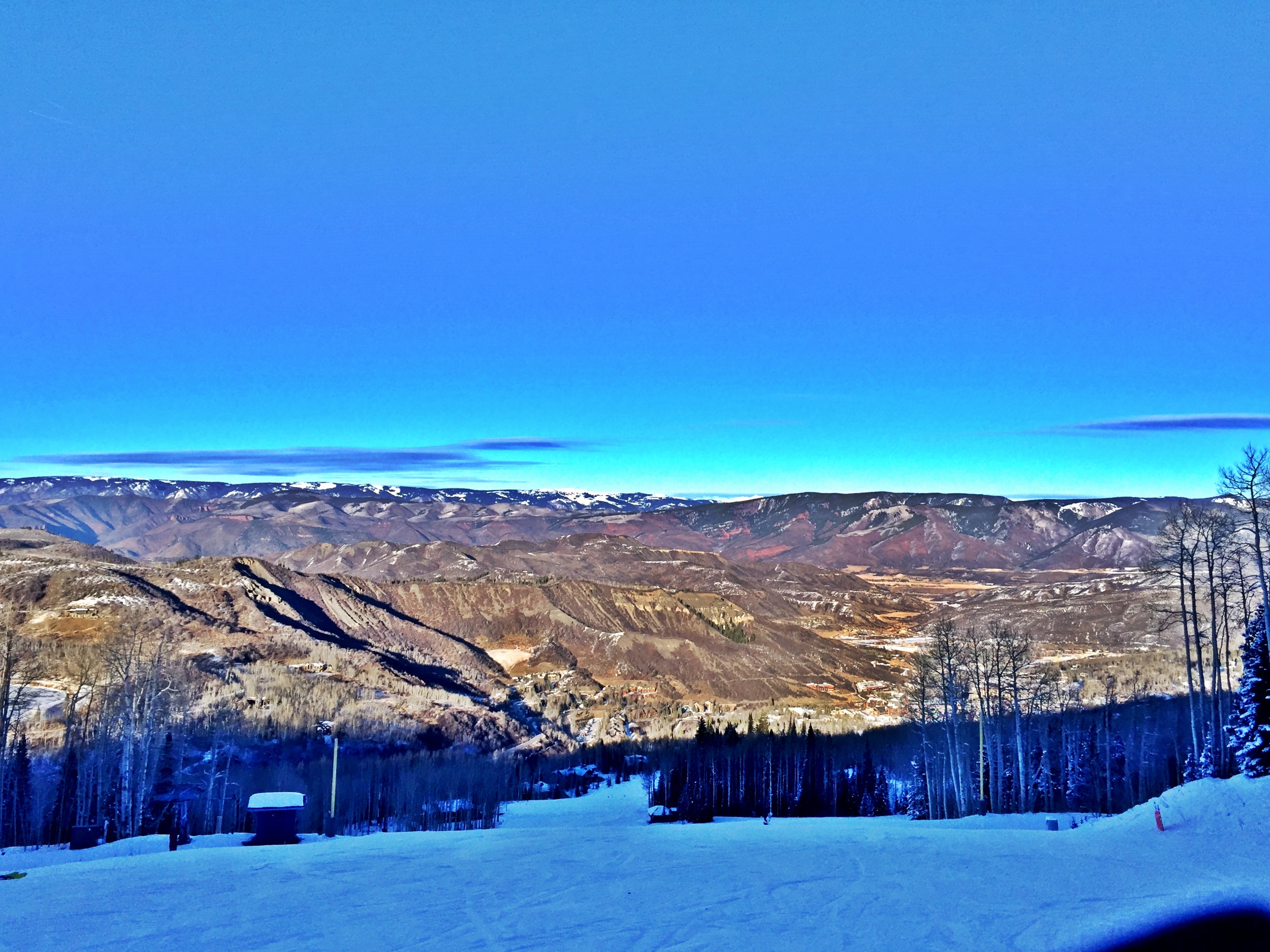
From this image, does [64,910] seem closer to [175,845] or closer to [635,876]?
[635,876]

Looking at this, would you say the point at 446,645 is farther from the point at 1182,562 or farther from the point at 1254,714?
the point at 1254,714

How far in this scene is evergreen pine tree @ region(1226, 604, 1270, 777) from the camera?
24.9m

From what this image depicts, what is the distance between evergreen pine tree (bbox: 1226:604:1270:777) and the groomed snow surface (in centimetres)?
242

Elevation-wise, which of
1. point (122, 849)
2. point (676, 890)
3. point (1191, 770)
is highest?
point (1191, 770)

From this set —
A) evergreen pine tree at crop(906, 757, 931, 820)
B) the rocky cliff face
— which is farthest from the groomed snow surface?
the rocky cliff face

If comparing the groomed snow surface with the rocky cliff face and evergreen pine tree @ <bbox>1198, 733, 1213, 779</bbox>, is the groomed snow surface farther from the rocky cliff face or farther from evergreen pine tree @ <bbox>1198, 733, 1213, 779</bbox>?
the rocky cliff face

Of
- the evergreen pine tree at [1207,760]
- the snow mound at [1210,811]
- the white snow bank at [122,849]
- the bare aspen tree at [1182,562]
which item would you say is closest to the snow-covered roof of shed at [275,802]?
the white snow bank at [122,849]

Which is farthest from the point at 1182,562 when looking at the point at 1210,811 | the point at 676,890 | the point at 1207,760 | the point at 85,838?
the point at 85,838

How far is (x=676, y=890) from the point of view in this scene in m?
16.7

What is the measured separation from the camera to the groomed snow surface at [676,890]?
1332 centimetres

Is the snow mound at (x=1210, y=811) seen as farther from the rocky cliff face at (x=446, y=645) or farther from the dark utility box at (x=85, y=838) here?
the rocky cliff face at (x=446, y=645)

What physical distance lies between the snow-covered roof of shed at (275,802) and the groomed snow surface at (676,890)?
2248mm

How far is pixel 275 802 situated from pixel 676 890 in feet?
47.8

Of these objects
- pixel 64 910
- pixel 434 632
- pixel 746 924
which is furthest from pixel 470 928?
pixel 434 632
